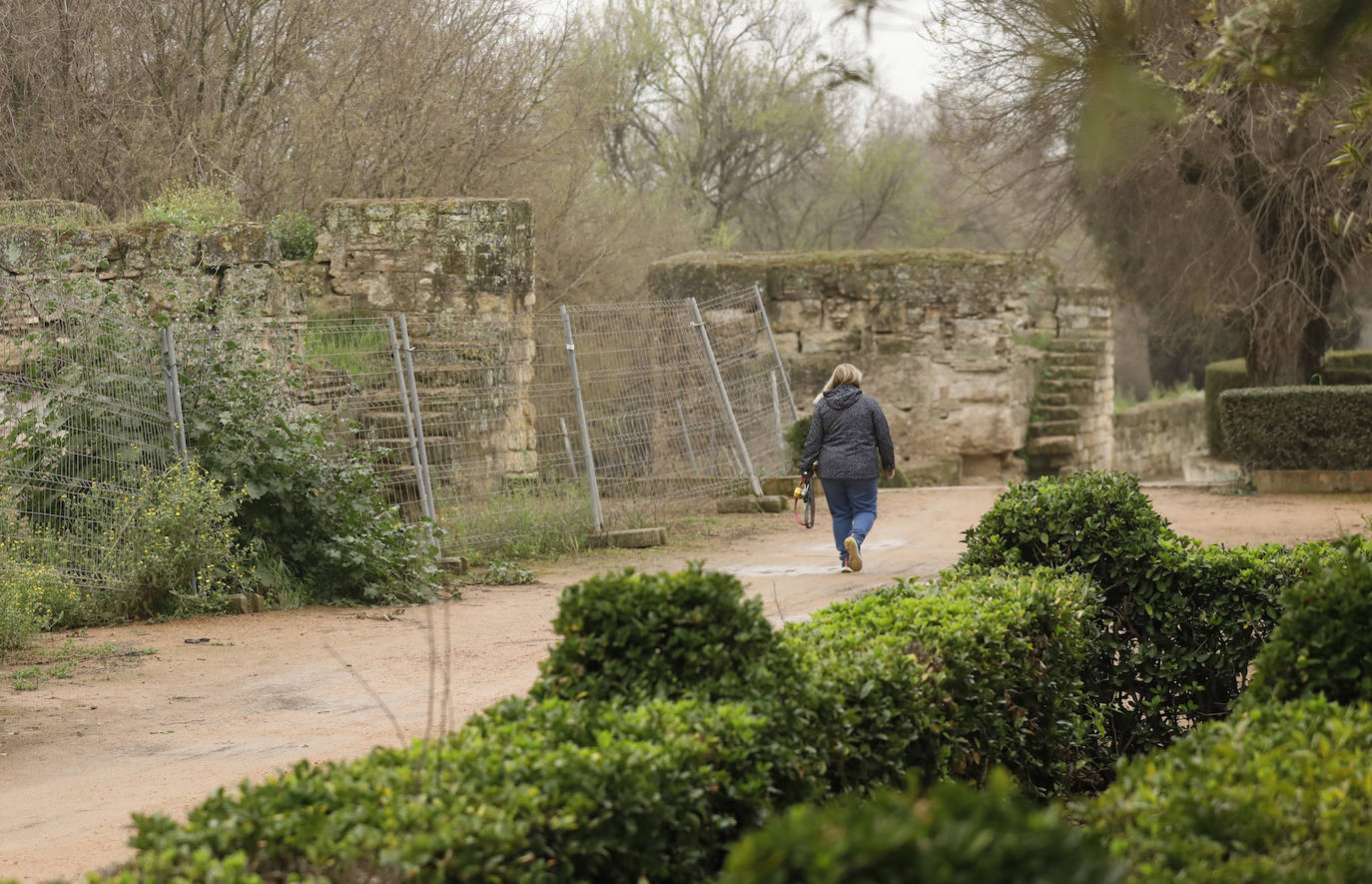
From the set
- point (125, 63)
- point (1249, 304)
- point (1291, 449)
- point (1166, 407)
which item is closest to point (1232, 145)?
point (1249, 304)

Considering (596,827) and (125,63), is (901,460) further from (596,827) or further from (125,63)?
(596,827)

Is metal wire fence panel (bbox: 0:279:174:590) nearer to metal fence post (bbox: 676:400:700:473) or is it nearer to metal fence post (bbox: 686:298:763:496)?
metal fence post (bbox: 676:400:700:473)

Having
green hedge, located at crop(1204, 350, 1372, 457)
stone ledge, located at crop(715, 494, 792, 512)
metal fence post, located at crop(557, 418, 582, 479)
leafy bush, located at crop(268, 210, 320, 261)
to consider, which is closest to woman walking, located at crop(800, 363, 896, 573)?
metal fence post, located at crop(557, 418, 582, 479)

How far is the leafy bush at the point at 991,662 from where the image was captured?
4086 mm

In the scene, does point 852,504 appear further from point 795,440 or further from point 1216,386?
point 1216,386

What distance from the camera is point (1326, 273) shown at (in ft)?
50.8

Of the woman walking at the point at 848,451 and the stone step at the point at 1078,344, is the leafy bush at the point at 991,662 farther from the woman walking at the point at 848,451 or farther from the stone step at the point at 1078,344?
the stone step at the point at 1078,344

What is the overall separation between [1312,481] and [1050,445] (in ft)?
16.4

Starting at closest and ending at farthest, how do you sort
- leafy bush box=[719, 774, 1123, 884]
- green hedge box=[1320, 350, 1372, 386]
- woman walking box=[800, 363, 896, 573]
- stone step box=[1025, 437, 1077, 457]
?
leafy bush box=[719, 774, 1123, 884] → woman walking box=[800, 363, 896, 573] → green hedge box=[1320, 350, 1372, 386] → stone step box=[1025, 437, 1077, 457]

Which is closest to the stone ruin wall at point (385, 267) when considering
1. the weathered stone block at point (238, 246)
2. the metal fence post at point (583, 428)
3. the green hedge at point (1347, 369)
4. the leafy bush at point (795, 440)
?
the weathered stone block at point (238, 246)

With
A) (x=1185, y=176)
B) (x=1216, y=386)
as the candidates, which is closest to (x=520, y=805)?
(x=1185, y=176)

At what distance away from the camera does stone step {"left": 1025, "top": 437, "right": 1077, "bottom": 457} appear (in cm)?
1833

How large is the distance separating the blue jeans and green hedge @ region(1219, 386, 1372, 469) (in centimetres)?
598

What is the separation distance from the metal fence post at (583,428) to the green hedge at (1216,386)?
1196cm
